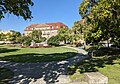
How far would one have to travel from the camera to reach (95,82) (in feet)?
30.5

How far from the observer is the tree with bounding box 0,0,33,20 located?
8.42 metres

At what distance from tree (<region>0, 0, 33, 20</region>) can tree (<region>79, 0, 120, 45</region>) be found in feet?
22.0

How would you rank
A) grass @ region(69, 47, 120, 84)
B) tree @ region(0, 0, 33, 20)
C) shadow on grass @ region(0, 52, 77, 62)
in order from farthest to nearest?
shadow on grass @ region(0, 52, 77, 62), grass @ region(69, 47, 120, 84), tree @ region(0, 0, 33, 20)

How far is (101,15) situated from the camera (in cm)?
1479

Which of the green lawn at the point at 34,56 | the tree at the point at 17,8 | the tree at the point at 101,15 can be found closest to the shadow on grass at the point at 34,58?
the green lawn at the point at 34,56

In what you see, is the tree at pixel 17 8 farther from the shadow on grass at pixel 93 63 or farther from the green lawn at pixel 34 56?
the green lawn at pixel 34 56

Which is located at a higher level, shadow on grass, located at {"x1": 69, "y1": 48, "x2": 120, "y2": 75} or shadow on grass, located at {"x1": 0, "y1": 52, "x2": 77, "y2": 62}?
shadow on grass, located at {"x1": 0, "y1": 52, "x2": 77, "y2": 62}

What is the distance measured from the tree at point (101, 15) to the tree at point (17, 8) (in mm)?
6697

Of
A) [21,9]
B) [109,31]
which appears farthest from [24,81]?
[109,31]

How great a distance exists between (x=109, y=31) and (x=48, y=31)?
351 ft

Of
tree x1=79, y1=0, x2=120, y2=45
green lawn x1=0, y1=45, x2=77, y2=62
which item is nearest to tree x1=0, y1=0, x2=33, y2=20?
tree x1=79, y1=0, x2=120, y2=45

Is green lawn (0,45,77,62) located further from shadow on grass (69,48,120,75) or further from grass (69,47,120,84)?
grass (69,47,120,84)

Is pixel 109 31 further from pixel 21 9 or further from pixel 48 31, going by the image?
pixel 48 31

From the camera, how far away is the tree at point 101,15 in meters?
13.9
